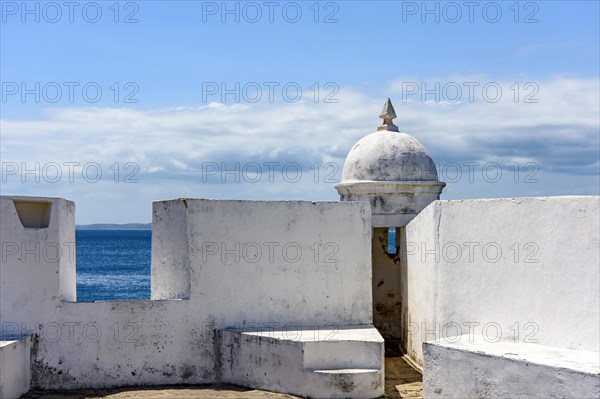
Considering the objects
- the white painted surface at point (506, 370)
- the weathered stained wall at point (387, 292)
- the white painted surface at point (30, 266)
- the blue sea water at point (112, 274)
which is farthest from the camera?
the blue sea water at point (112, 274)

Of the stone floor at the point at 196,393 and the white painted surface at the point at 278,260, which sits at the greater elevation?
the white painted surface at the point at 278,260

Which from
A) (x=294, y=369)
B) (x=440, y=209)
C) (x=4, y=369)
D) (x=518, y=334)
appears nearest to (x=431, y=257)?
(x=440, y=209)

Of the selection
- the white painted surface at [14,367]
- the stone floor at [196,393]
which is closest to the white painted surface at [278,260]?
the stone floor at [196,393]

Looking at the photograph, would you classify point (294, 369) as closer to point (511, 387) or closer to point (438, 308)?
point (438, 308)

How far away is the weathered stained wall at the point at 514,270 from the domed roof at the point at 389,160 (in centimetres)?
220

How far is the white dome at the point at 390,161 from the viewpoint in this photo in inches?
469

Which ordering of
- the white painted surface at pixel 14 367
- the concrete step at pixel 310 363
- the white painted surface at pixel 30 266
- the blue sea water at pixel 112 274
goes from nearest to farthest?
1. the white painted surface at pixel 14 367
2. the concrete step at pixel 310 363
3. the white painted surface at pixel 30 266
4. the blue sea water at pixel 112 274

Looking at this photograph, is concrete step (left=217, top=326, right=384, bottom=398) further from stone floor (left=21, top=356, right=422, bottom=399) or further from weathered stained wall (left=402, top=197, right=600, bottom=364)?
weathered stained wall (left=402, top=197, right=600, bottom=364)

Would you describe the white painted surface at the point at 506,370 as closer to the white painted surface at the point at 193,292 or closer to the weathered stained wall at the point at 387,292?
the white painted surface at the point at 193,292

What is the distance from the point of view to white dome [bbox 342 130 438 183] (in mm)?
11914

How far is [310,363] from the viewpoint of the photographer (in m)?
8.94

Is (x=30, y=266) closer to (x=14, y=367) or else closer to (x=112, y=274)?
(x=14, y=367)

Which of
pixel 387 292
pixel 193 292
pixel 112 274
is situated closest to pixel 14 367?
pixel 193 292

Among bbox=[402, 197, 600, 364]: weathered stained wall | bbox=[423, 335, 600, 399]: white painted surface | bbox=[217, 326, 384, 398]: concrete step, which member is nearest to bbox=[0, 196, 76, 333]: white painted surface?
bbox=[217, 326, 384, 398]: concrete step
